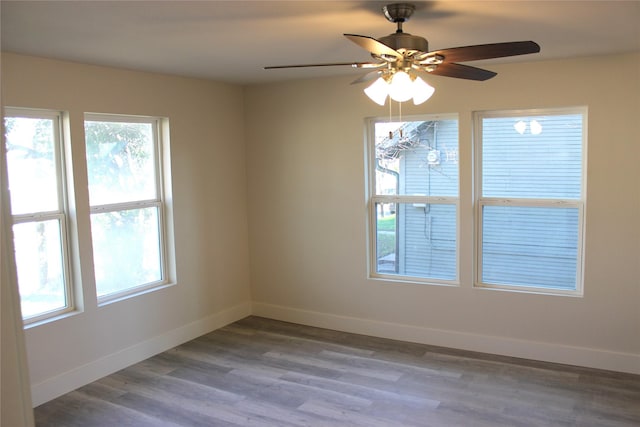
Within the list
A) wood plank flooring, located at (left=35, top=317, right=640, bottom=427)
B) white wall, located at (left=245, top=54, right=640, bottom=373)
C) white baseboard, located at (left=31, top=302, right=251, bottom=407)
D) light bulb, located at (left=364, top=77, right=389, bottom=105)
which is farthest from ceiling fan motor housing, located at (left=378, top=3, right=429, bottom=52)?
white baseboard, located at (left=31, top=302, right=251, bottom=407)

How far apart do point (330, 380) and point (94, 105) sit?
2.80m

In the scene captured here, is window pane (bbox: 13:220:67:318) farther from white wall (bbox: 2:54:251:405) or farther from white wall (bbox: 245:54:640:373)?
white wall (bbox: 245:54:640:373)

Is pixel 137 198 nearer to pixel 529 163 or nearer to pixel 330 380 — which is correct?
pixel 330 380

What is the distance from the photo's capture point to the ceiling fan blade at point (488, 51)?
2.32 meters

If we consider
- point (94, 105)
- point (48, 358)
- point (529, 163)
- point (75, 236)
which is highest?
point (94, 105)

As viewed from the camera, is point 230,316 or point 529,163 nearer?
point 529,163

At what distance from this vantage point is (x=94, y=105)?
162 inches

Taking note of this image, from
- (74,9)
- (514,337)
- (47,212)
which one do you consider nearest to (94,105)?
(47,212)

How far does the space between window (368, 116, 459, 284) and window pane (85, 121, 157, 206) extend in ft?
6.66

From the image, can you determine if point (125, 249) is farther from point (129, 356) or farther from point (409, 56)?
point (409, 56)

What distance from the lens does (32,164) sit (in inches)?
151

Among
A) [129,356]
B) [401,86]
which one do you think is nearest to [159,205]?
[129,356]

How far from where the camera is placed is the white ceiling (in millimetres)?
2561

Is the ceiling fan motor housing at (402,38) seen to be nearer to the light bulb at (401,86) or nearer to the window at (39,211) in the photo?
the light bulb at (401,86)
